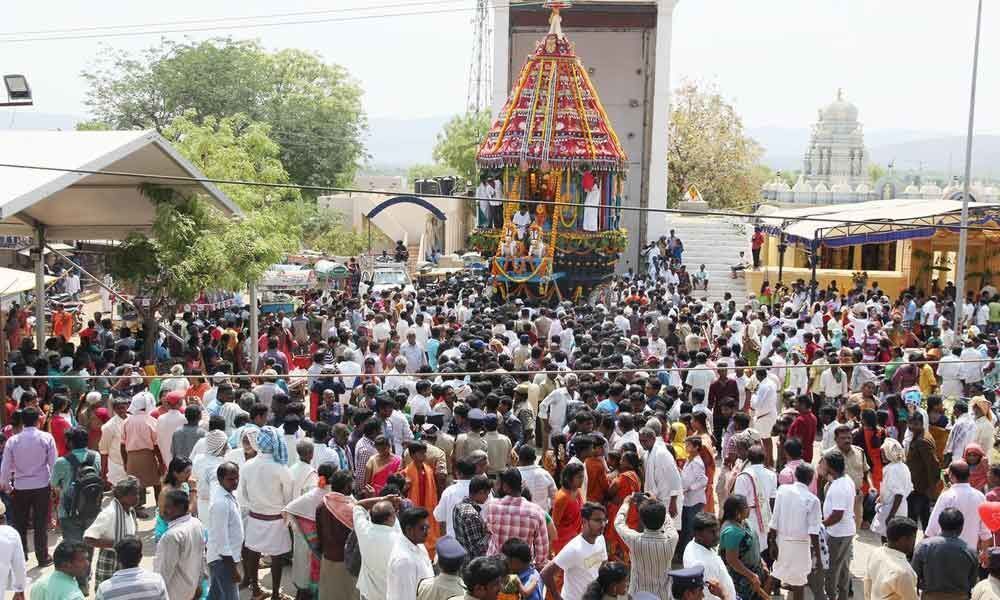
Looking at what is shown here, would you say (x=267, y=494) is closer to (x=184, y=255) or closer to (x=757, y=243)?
(x=184, y=255)

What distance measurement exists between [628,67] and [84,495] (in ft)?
85.4

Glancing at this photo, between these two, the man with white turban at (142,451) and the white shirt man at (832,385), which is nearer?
the man with white turban at (142,451)

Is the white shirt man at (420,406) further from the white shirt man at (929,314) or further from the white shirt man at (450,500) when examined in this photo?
the white shirt man at (929,314)

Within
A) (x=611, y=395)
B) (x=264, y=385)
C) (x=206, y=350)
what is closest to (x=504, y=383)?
(x=611, y=395)

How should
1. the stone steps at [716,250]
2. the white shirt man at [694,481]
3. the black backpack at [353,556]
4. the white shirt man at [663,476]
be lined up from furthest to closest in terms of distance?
the stone steps at [716,250] < the white shirt man at [694,481] < the white shirt man at [663,476] < the black backpack at [353,556]

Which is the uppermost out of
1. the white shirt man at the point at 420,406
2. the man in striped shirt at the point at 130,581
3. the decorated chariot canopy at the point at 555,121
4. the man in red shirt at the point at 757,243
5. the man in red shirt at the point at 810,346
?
the decorated chariot canopy at the point at 555,121

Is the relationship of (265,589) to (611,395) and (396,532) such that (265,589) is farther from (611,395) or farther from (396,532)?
(611,395)

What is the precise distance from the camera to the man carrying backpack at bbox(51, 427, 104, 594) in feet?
27.2

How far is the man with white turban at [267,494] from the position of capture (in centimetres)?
780

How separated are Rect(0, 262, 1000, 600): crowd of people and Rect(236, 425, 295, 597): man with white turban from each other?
0.05 ft

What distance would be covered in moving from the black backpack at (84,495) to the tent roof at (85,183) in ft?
9.93


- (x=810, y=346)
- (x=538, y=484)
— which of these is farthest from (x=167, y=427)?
(x=810, y=346)

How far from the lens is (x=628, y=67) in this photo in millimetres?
32031

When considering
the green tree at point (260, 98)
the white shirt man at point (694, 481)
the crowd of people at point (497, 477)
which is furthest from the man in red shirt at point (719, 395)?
the green tree at point (260, 98)
